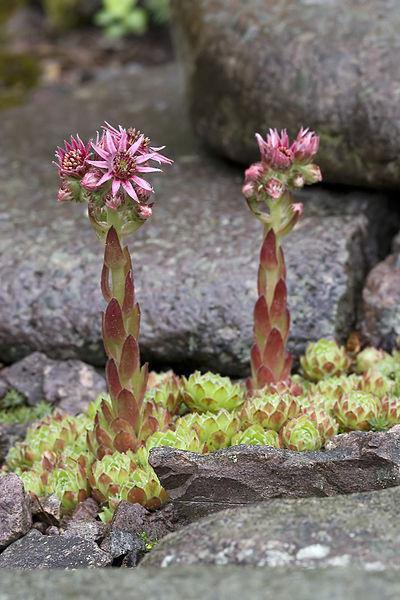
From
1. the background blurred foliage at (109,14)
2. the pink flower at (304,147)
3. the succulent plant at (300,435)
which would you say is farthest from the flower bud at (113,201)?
the background blurred foliage at (109,14)

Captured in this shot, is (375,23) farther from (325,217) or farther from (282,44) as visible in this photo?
(325,217)

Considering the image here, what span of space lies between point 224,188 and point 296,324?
1.43m

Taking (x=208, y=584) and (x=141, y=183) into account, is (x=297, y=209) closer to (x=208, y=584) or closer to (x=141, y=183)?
(x=141, y=183)

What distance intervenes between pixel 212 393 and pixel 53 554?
1.09 meters

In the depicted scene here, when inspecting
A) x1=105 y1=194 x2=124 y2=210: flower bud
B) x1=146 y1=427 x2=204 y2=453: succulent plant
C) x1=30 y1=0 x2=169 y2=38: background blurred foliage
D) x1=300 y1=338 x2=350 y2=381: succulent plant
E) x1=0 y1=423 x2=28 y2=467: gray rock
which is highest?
x1=30 y1=0 x2=169 y2=38: background blurred foliage

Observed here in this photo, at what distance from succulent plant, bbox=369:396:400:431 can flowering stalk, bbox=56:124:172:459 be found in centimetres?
99

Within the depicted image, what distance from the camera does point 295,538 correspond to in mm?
2807

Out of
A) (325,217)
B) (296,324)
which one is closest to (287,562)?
(296,324)

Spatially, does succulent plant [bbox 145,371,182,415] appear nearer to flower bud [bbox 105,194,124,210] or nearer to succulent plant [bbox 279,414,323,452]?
succulent plant [bbox 279,414,323,452]

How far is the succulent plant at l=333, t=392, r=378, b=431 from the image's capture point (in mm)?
4152

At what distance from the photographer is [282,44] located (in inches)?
226

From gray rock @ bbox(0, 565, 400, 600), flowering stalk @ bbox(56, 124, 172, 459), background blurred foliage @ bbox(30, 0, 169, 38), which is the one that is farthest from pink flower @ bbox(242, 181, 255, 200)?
background blurred foliage @ bbox(30, 0, 169, 38)

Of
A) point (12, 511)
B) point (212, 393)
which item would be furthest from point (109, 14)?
point (12, 511)

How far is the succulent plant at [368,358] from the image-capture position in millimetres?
4797
